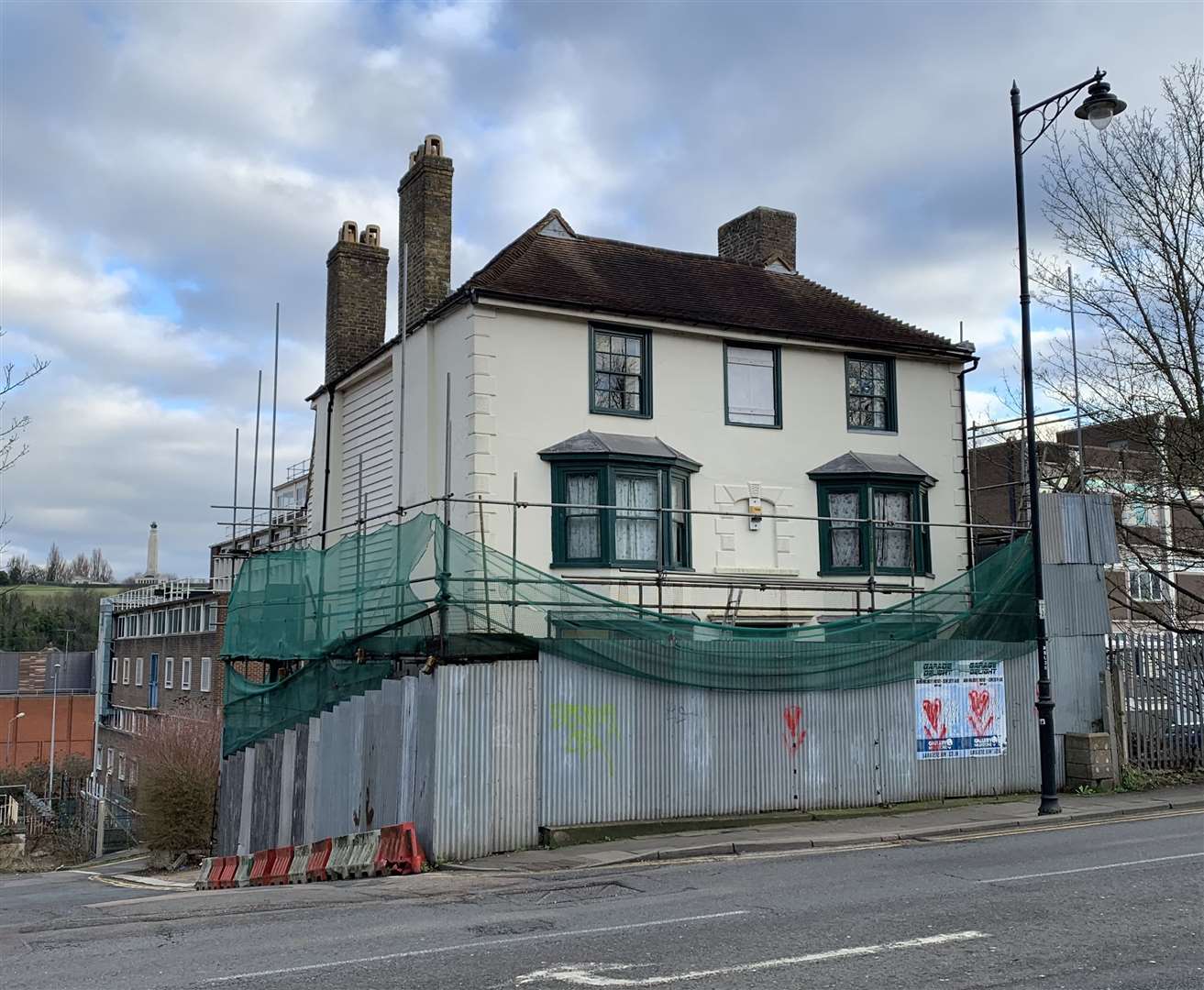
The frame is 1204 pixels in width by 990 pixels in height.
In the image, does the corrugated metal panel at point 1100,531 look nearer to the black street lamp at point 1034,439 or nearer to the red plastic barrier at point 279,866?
the black street lamp at point 1034,439

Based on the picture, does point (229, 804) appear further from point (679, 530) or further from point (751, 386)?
point (751, 386)

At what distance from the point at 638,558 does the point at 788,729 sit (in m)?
4.78

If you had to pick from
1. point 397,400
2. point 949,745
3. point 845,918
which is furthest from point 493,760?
point 397,400

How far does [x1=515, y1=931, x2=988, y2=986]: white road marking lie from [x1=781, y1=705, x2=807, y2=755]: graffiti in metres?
8.30

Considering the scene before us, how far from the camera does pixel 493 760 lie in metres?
14.6

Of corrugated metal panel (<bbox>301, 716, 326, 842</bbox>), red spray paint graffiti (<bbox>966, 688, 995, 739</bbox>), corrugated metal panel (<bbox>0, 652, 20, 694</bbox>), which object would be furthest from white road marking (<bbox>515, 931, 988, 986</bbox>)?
corrugated metal panel (<bbox>0, 652, 20, 694</bbox>)

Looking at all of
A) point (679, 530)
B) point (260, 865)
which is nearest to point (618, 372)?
point (679, 530)

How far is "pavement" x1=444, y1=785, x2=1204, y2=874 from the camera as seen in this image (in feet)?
45.8

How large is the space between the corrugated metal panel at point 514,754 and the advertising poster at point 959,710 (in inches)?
259

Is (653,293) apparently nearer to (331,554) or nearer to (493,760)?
(331,554)

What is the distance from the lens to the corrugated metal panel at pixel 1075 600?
1950 centimetres

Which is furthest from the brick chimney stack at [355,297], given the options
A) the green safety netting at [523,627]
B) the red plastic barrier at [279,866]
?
the red plastic barrier at [279,866]

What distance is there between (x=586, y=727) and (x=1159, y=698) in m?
10.9

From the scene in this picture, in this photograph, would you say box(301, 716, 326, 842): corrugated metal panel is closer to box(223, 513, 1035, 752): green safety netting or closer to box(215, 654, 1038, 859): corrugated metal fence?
box(215, 654, 1038, 859): corrugated metal fence
